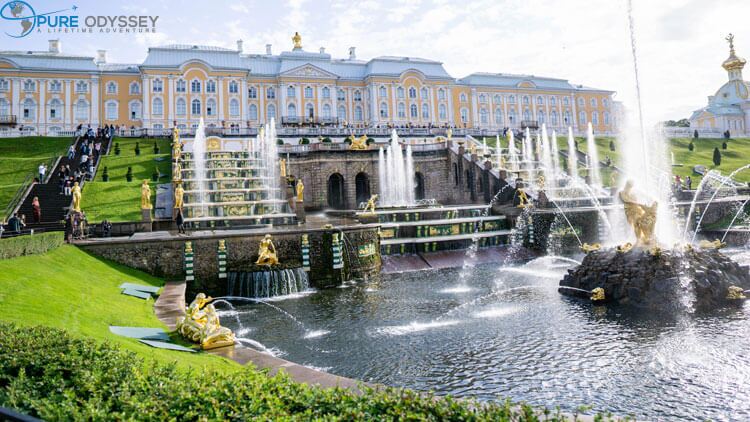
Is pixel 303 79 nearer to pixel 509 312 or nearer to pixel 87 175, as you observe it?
pixel 87 175

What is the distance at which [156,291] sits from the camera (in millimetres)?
16250

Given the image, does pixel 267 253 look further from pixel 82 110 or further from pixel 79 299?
pixel 82 110

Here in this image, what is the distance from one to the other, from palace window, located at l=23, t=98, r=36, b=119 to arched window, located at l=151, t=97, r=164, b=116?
1556cm

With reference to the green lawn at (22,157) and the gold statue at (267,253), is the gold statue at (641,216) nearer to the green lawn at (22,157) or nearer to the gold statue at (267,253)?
the gold statue at (267,253)

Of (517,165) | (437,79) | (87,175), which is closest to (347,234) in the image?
(87,175)

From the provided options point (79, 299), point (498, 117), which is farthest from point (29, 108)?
point (498, 117)

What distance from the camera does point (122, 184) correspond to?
1270 inches

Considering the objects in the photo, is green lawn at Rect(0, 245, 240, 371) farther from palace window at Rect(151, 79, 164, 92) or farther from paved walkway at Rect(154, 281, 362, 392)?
palace window at Rect(151, 79, 164, 92)

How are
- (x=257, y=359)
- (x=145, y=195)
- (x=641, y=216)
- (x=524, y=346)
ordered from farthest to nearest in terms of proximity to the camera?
(x=145, y=195) < (x=641, y=216) < (x=524, y=346) < (x=257, y=359)

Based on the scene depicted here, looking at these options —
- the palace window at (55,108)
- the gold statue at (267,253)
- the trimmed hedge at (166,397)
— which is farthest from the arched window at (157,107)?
the trimmed hedge at (166,397)

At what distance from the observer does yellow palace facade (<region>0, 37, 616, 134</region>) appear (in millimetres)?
65062

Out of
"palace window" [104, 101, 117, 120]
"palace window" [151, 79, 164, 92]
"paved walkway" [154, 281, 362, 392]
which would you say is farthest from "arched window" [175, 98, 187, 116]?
"paved walkway" [154, 281, 362, 392]

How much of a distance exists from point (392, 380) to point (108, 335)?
5.64 metres

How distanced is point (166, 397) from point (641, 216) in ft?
49.9
